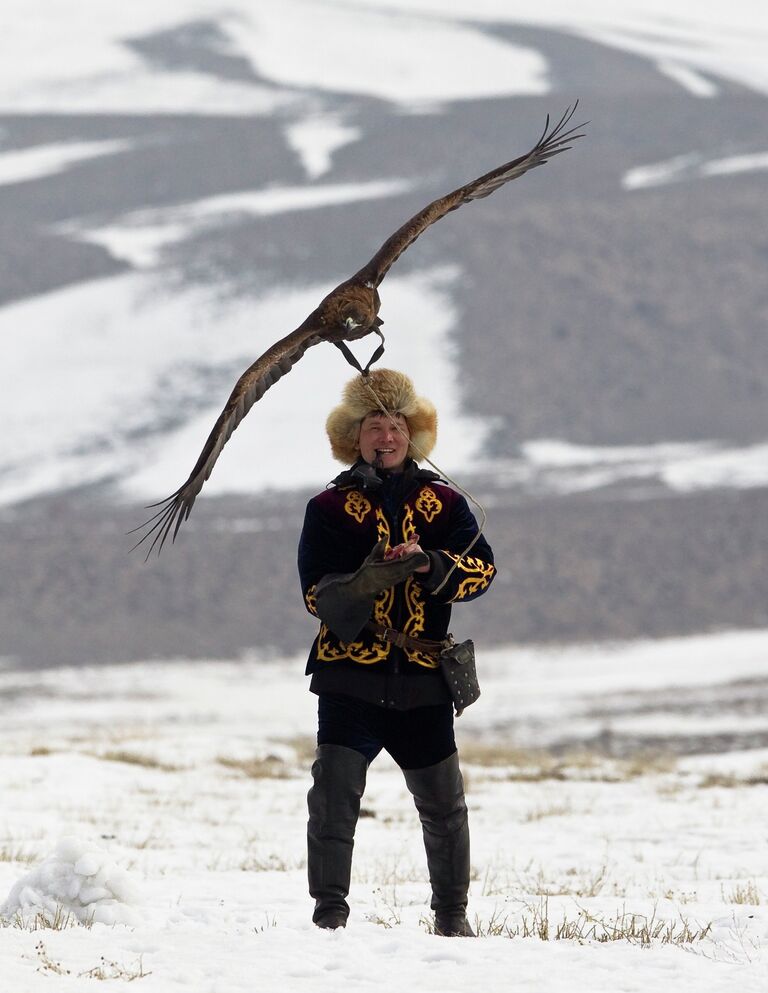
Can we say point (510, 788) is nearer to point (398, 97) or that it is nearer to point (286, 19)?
point (398, 97)

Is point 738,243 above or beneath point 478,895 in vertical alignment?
above

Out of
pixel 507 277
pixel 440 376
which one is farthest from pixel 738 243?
pixel 440 376

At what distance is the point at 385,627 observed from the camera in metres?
5.75

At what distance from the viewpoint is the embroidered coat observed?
5746 mm

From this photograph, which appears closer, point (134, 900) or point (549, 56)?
point (134, 900)

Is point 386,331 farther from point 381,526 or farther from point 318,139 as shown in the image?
point 381,526

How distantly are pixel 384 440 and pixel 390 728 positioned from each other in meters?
1.04

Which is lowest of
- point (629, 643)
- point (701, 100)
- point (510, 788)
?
point (510, 788)

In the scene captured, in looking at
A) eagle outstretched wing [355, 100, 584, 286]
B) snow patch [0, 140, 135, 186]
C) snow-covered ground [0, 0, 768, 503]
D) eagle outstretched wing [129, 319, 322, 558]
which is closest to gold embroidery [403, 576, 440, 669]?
eagle outstretched wing [129, 319, 322, 558]

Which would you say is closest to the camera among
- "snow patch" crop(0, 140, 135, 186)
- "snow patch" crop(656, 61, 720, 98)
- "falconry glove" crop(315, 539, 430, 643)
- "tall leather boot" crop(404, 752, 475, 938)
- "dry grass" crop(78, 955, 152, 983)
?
"dry grass" crop(78, 955, 152, 983)

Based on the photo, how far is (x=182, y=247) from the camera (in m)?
81.9

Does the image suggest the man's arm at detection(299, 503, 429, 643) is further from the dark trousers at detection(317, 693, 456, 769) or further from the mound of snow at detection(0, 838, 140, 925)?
the mound of snow at detection(0, 838, 140, 925)

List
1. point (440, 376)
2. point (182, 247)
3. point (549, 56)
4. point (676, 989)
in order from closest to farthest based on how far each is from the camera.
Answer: point (676, 989) → point (440, 376) → point (182, 247) → point (549, 56)

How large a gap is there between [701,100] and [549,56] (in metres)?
36.0
